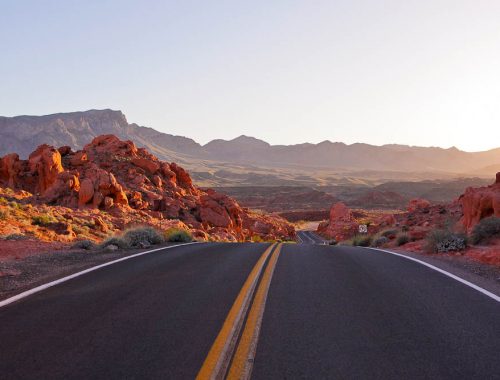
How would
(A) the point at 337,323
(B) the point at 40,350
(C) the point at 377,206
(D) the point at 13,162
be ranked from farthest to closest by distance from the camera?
(C) the point at 377,206, (D) the point at 13,162, (A) the point at 337,323, (B) the point at 40,350

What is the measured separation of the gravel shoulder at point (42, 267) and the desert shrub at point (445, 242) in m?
9.62

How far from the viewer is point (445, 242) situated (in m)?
15.0

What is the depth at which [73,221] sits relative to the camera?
2322cm

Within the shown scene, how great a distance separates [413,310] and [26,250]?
10999 mm

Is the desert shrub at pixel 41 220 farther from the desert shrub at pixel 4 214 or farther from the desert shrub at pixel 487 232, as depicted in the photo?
the desert shrub at pixel 487 232

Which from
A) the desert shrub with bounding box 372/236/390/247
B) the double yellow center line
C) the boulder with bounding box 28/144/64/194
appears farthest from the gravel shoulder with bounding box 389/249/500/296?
the boulder with bounding box 28/144/64/194

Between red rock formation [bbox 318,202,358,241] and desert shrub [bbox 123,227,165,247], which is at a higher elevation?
desert shrub [bbox 123,227,165,247]

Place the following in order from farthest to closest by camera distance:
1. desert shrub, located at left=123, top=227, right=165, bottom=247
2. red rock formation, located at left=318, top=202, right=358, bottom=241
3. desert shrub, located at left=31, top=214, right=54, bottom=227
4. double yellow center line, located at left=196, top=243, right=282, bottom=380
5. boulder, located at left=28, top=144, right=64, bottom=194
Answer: red rock formation, located at left=318, top=202, right=358, bottom=241 → boulder, located at left=28, top=144, right=64, bottom=194 → desert shrub, located at left=31, top=214, right=54, bottom=227 → desert shrub, located at left=123, top=227, right=165, bottom=247 → double yellow center line, located at left=196, top=243, right=282, bottom=380

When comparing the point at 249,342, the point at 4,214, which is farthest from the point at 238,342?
the point at 4,214

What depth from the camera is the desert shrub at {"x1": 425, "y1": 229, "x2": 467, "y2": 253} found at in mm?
14682

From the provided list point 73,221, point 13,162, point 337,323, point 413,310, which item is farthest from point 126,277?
point 13,162

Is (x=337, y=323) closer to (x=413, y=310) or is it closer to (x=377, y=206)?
(x=413, y=310)

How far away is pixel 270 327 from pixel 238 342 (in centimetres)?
66

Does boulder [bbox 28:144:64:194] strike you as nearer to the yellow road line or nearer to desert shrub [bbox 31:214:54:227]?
desert shrub [bbox 31:214:54:227]
